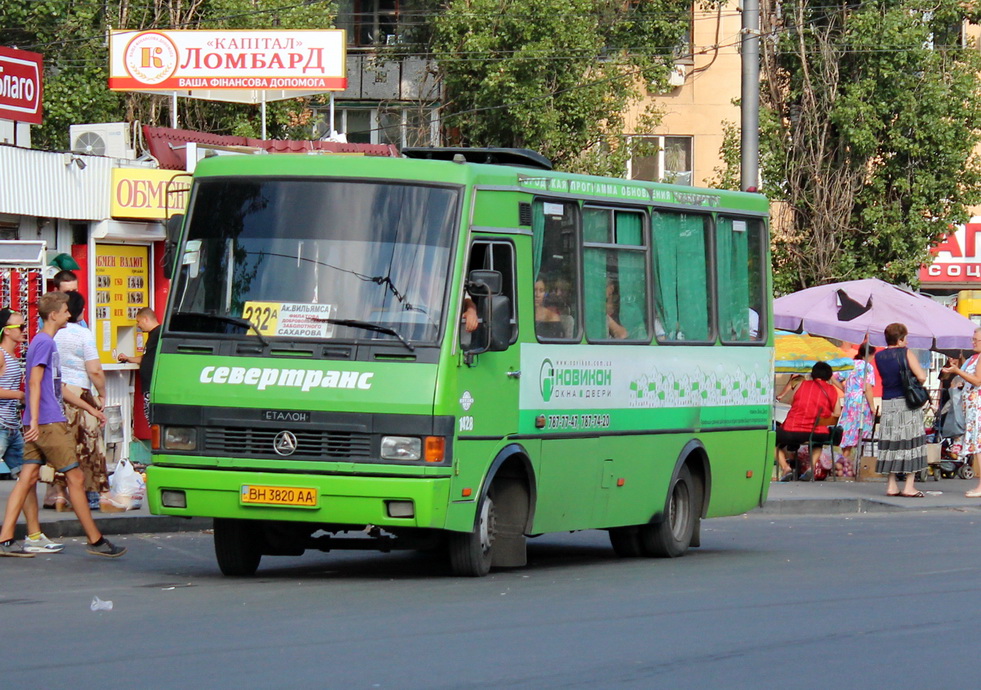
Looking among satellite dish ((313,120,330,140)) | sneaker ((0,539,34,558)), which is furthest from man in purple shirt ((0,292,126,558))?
satellite dish ((313,120,330,140))

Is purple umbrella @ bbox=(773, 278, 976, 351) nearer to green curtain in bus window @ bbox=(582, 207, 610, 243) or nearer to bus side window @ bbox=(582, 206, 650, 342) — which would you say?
bus side window @ bbox=(582, 206, 650, 342)

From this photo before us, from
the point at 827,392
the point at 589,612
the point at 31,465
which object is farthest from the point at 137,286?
the point at 589,612

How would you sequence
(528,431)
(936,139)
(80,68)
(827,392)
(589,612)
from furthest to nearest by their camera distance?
1. (936,139)
2. (80,68)
3. (827,392)
4. (528,431)
5. (589,612)

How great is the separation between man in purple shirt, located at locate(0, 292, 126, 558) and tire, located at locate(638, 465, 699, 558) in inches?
159

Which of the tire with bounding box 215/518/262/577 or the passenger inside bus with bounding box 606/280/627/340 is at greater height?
the passenger inside bus with bounding box 606/280/627/340

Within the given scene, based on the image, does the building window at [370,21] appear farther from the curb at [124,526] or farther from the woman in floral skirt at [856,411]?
the curb at [124,526]

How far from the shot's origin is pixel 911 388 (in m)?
19.1

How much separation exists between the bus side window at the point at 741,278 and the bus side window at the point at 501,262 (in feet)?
9.91

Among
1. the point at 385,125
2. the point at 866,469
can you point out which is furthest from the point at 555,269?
the point at 385,125

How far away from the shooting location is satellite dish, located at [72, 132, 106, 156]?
23.5 metres

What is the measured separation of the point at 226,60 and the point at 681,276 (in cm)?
1451

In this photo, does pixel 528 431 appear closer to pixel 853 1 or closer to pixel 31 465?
pixel 31 465

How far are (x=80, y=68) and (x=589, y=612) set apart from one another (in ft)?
78.8

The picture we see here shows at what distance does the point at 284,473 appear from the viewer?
10539 mm
